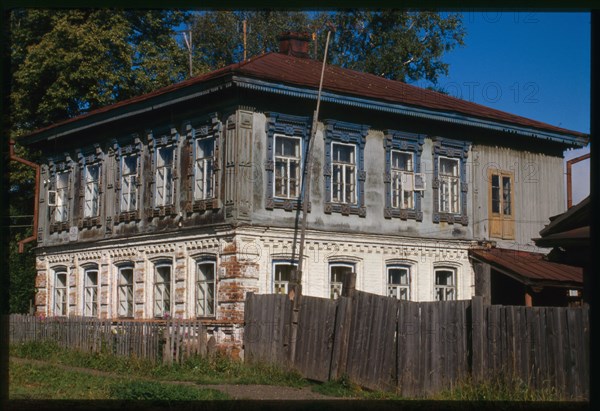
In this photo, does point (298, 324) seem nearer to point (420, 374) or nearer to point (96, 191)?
point (420, 374)

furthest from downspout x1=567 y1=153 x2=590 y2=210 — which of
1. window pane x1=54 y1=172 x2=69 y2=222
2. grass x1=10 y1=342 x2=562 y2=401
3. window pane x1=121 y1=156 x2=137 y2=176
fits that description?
window pane x1=54 y1=172 x2=69 y2=222

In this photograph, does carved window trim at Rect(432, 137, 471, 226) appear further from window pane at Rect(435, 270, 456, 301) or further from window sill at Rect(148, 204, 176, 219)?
window sill at Rect(148, 204, 176, 219)

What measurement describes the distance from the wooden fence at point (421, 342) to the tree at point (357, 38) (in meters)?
6.70

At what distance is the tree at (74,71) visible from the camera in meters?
18.9

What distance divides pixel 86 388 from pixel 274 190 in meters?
5.86

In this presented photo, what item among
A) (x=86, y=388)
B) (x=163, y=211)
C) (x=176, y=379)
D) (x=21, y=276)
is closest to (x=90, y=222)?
→ (x=163, y=211)

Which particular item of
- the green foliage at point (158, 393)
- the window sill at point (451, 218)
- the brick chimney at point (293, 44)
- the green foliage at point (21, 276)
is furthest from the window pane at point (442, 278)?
the green foliage at point (21, 276)

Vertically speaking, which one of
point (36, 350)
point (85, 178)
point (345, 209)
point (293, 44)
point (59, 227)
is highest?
point (293, 44)

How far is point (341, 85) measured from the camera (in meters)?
17.8

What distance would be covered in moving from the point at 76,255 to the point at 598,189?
41.9ft

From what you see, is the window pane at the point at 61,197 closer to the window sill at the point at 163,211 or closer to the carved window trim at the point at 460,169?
the window sill at the point at 163,211

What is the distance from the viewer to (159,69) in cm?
2033

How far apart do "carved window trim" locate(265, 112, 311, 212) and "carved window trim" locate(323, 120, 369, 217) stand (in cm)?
Result: 43

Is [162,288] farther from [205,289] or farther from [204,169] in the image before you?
[204,169]
